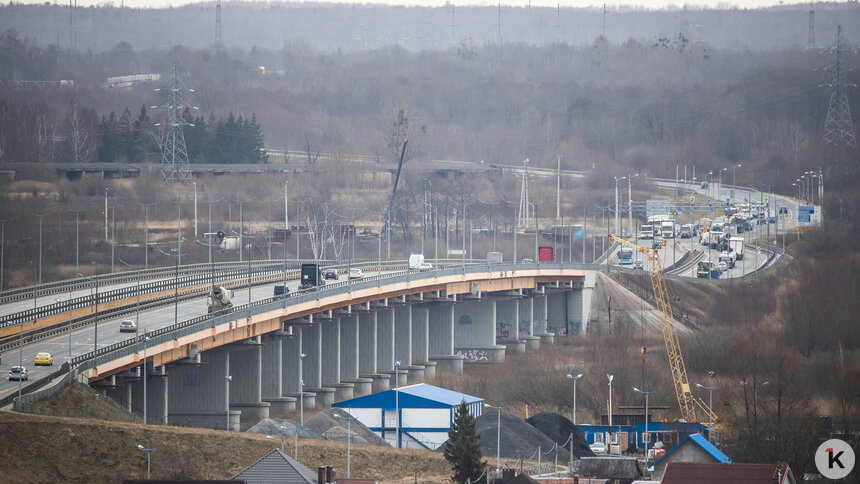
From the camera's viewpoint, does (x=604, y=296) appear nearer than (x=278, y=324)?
No

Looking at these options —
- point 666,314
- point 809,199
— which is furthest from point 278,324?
point 809,199

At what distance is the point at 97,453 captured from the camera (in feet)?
186

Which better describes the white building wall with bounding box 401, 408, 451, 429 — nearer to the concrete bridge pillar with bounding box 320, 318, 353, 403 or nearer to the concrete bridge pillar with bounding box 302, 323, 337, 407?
the concrete bridge pillar with bounding box 302, 323, 337, 407

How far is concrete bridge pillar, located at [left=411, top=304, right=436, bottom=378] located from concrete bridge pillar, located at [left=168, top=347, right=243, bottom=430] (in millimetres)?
28068

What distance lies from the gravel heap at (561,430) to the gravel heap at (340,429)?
743 centimetres

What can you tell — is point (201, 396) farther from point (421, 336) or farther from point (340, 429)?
point (421, 336)

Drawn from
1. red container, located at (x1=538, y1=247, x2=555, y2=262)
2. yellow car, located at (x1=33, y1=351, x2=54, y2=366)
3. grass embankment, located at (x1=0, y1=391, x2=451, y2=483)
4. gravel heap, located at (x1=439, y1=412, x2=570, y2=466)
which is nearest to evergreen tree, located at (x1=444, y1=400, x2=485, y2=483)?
grass embankment, located at (x1=0, y1=391, x2=451, y2=483)

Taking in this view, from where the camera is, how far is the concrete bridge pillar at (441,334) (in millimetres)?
110562

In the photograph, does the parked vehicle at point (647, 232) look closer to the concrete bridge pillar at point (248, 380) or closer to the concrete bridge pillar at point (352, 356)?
the concrete bridge pillar at point (352, 356)

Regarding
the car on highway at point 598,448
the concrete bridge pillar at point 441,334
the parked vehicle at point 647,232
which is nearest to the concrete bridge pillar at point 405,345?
the concrete bridge pillar at point 441,334

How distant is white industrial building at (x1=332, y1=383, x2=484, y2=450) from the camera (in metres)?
75.9

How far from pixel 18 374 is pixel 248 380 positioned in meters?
21.2

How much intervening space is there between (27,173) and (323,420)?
296 feet

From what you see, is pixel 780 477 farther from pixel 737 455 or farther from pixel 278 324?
pixel 278 324
